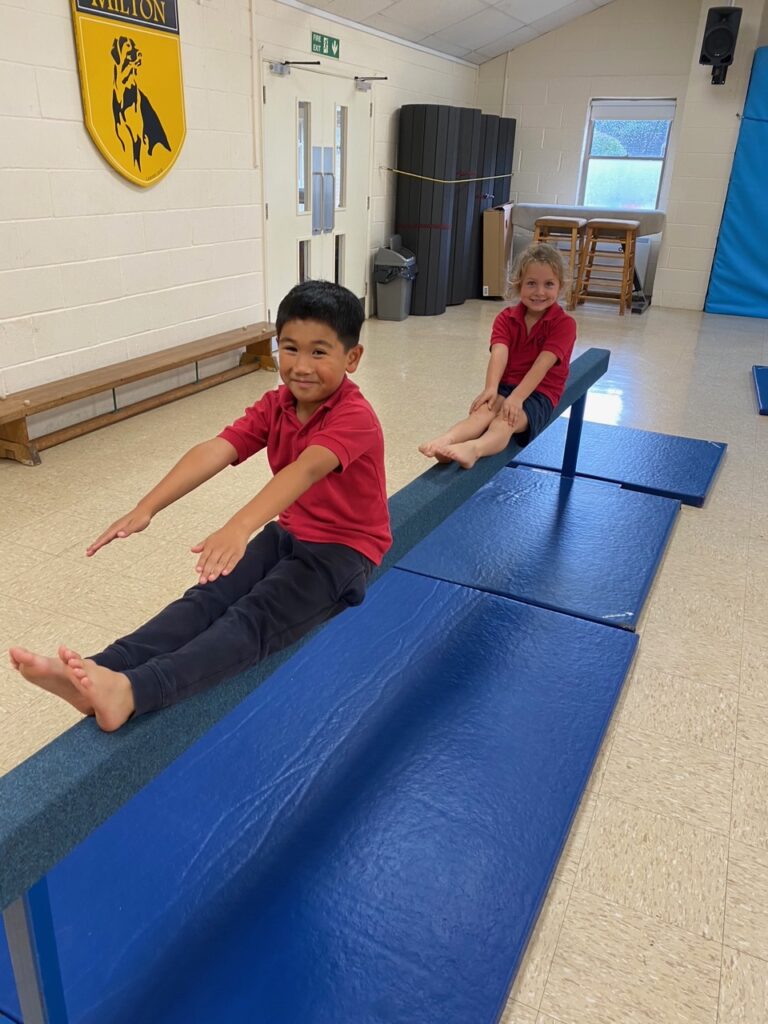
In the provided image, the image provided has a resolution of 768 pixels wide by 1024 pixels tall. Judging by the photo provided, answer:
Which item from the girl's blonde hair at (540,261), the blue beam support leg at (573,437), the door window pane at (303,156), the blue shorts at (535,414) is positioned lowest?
the blue beam support leg at (573,437)

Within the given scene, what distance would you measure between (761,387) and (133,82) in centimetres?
433

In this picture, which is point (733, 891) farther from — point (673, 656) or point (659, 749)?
point (673, 656)

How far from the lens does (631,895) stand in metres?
1.64

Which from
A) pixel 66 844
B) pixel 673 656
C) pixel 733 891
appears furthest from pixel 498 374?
pixel 66 844

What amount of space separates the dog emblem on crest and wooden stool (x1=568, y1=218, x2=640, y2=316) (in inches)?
200

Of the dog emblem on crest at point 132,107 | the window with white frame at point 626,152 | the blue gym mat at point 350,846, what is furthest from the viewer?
the window with white frame at point 626,152

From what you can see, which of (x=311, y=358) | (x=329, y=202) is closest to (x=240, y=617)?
(x=311, y=358)

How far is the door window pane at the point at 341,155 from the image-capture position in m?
6.48

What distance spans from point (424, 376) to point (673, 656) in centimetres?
346

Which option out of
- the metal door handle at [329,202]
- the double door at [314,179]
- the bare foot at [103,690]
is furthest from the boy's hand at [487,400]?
the metal door handle at [329,202]

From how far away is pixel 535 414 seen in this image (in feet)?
9.27

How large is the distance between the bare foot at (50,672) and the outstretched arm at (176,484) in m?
0.31

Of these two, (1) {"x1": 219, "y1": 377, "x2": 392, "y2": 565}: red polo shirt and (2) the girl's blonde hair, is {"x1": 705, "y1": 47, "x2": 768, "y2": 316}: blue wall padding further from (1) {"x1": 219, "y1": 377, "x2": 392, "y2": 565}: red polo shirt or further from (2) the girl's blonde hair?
(1) {"x1": 219, "y1": 377, "x2": 392, "y2": 565}: red polo shirt

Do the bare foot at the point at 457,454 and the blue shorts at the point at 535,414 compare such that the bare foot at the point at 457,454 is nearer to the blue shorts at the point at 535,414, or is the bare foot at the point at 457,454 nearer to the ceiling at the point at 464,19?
the blue shorts at the point at 535,414
